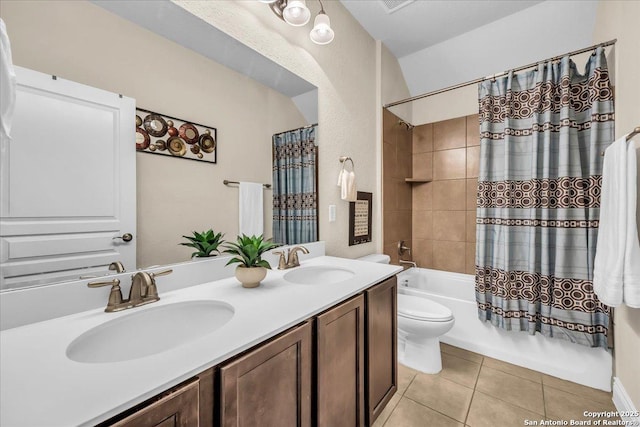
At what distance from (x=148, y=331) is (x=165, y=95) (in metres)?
0.85

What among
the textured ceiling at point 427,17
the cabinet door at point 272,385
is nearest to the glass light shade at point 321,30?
the textured ceiling at point 427,17

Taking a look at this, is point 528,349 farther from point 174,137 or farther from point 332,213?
point 174,137

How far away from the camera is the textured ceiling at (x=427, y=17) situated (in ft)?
6.47

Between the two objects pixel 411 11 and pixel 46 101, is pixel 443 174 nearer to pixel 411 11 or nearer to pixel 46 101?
pixel 411 11

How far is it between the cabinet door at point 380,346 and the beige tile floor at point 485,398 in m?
0.18

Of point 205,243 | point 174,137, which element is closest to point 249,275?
point 205,243

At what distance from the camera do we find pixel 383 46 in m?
2.48

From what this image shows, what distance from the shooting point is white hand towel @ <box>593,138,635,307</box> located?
117 centimetres

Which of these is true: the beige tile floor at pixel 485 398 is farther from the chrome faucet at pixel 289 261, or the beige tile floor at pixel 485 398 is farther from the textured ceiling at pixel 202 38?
the textured ceiling at pixel 202 38

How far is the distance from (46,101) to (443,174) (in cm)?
303

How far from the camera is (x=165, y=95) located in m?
0.98

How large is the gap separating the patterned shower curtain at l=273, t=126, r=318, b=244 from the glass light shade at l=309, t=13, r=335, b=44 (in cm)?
52

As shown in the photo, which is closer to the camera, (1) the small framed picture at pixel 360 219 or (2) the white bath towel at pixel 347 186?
(2) the white bath towel at pixel 347 186

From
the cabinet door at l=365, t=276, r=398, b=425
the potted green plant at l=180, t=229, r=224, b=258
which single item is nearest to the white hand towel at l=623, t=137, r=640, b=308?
the cabinet door at l=365, t=276, r=398, b=425
